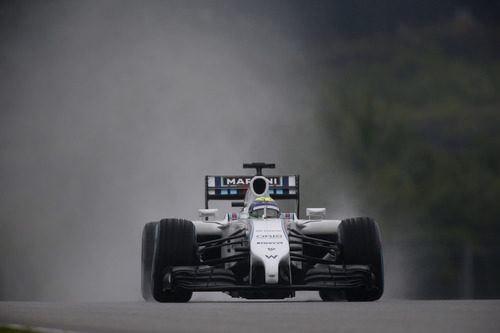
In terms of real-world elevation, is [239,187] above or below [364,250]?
above

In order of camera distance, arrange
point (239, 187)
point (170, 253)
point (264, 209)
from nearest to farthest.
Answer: point (170, 253)
point (264, 209)
point (239, 187)

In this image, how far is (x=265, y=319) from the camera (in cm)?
812

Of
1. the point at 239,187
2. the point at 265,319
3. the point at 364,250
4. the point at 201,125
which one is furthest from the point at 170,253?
the point at 201,125

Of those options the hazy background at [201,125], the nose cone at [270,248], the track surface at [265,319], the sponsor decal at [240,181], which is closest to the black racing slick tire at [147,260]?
the nose cone at [270,248]

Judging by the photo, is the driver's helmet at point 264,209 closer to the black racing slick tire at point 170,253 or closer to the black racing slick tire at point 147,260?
the black racing slick tire at point 170,253

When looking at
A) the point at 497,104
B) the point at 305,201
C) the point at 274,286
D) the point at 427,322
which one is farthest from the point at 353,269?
the point at 497,104

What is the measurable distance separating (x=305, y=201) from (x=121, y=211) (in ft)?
18.6

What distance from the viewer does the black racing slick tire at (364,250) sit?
44.4 feet

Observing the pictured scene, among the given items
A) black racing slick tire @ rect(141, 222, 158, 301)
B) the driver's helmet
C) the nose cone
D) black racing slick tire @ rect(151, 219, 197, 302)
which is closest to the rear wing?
black racing slick tire @ rect(141, 222, 158, 301)

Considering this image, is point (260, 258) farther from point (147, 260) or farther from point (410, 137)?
point (410, 137)

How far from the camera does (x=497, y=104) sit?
38.5 metres

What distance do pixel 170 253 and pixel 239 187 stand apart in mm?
4074

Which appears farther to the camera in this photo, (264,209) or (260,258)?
(264,209)

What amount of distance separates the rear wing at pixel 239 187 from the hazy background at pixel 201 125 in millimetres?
13600
